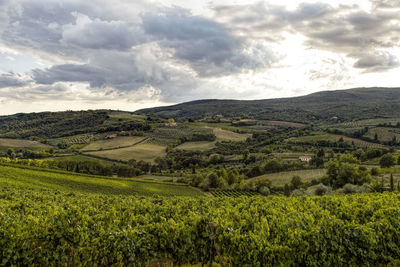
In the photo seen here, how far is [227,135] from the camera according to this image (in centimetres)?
16325

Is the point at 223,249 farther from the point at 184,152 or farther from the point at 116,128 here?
the point at 116,128

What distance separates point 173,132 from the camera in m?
168

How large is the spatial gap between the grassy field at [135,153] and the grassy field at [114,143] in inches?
353

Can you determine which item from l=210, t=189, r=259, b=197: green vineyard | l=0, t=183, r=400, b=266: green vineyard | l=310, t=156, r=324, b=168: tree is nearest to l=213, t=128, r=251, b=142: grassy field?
l=310, t=156, r=324, b=168: tree

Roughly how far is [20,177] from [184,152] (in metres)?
84.2

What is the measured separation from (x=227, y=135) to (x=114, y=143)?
220 feet

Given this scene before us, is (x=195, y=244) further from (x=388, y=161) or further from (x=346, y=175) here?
(x=388, y=161)

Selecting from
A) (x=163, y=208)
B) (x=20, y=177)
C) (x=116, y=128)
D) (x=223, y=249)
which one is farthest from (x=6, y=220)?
(x=116, y=128)

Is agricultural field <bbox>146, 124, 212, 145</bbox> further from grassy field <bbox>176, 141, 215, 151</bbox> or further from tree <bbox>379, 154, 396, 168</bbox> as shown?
tree <bbox>379, 154, 396, 168</bbox>

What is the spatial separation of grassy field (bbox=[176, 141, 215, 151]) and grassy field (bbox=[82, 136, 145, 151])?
26311 mm

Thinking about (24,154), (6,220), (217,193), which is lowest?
(217,193)

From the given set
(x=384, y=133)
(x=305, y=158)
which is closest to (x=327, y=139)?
(x=384, y=133)

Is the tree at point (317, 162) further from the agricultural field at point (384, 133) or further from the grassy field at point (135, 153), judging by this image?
the grassy field at point (135, 153)

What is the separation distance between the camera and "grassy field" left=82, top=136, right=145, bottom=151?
134625 mm
